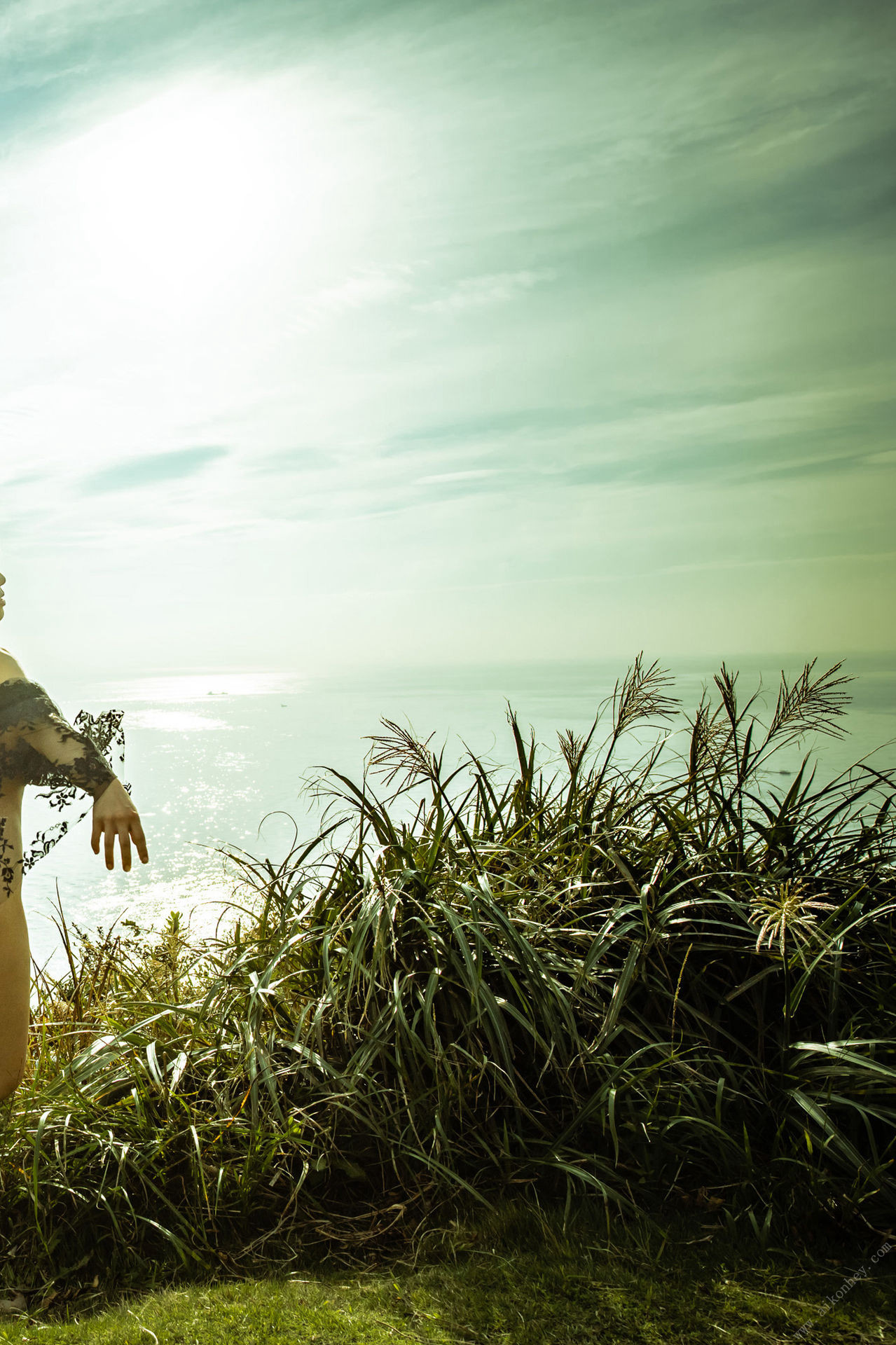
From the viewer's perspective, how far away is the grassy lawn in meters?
1.31

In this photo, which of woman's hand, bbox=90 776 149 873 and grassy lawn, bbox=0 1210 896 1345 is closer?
grassy lawn, bbox=0 1210 896 1345

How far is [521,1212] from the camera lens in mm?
1550

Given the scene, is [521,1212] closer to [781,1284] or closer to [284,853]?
[781,1284]

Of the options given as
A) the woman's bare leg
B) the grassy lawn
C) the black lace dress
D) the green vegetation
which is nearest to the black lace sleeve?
the black lace dress

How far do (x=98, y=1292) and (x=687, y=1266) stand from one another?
1.06 meters

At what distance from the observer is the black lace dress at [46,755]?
1.77 meters

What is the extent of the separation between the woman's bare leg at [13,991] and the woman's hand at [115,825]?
256 millimetres

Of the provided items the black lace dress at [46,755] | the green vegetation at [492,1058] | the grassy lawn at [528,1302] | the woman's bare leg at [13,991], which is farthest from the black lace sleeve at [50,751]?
the grassy lawn at [528,1302]

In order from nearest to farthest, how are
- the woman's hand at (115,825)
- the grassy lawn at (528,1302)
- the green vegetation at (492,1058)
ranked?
the grassy lawn at (528,1302)
the green vegetation at (492,1058)
the woman's hand at (115,825)

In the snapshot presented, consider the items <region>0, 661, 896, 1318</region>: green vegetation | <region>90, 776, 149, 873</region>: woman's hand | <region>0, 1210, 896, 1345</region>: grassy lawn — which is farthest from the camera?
<region>90, 776, 149, 873</region>: woman's hand

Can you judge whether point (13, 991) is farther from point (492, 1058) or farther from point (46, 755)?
point (492, 1058)

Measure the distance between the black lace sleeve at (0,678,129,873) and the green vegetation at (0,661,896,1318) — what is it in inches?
21.3

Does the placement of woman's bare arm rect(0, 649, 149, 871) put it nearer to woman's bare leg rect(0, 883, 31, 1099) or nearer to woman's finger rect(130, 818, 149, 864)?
woman's finger rect(130, 818, 149, 864)

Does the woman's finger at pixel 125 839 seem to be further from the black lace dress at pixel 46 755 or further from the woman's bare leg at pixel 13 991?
the woman's bare leg at pixel 13 991
